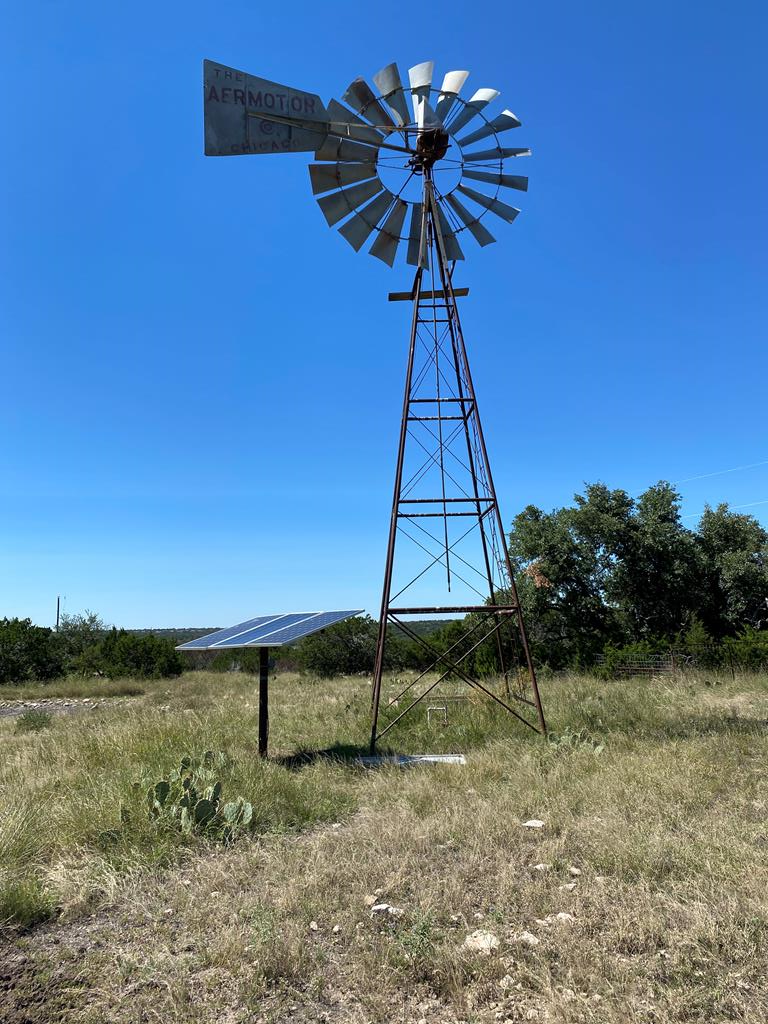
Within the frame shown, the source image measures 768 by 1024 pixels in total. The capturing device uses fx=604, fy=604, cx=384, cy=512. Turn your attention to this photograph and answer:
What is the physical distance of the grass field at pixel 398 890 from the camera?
305cm

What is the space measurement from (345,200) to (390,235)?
3.49 ft

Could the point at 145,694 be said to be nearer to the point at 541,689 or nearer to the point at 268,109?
the point at 541,689

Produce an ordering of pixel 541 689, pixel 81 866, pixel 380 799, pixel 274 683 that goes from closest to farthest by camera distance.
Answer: pixel 81 866 < pixel 380 799 < pixel 541 689 < pixel 274 683

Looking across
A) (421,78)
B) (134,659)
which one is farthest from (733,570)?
(134,659)

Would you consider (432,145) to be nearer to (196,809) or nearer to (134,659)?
(196,809)

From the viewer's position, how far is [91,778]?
21.9ft

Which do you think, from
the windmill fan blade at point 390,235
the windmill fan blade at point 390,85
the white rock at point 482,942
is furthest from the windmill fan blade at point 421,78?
the white rock at point 482,942

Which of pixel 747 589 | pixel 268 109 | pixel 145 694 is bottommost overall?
pixel 145 694

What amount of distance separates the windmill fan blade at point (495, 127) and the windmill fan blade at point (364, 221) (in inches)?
61.7

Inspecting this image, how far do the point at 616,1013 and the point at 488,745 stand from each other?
620 cm

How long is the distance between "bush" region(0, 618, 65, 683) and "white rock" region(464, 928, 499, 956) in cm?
2824

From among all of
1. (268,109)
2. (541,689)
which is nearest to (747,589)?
(541,689)

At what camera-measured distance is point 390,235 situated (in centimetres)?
1073

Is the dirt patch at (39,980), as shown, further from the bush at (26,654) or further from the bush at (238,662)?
the bush at (26,654)
